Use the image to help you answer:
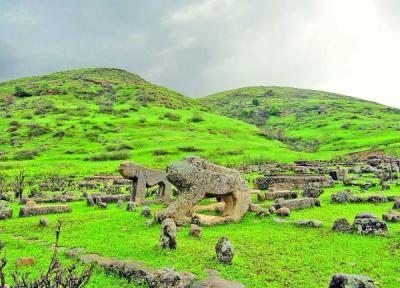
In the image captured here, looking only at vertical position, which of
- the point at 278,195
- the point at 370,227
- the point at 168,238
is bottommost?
the point at 168,238

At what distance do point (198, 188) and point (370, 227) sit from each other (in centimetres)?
753

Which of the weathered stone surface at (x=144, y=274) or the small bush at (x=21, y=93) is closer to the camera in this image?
the weathered stone surface at (x=144, y=274)

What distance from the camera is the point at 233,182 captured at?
19891 mm

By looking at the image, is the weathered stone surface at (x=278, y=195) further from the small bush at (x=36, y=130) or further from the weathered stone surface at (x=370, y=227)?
the small bush at (x=36, y=130)

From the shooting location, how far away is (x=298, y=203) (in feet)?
75.1

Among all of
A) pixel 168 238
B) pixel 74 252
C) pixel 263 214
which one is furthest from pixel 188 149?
pixel 74 252

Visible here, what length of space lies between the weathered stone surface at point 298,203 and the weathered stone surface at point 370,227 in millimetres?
6468

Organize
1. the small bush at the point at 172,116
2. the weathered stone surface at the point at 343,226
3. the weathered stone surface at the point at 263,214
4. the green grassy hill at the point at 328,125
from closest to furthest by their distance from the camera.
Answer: the weathered stone surface at the point at 343,226
the weathered stone surface at the point at 263,214
the green grassy hill at the point at 328,125
the small bush at the point at 172,116

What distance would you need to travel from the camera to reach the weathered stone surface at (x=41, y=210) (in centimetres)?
2197

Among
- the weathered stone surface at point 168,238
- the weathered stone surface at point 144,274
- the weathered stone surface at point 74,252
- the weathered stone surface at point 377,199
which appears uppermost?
the weathered stone surface at point 377,199

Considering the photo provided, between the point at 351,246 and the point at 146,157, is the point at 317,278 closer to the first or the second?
the point at 351,246

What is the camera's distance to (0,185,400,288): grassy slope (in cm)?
1127

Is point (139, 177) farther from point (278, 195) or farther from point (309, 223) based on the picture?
point (309, 223)

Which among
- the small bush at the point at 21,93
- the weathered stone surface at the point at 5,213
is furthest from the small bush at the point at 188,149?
the small bush at the point at 21,93
